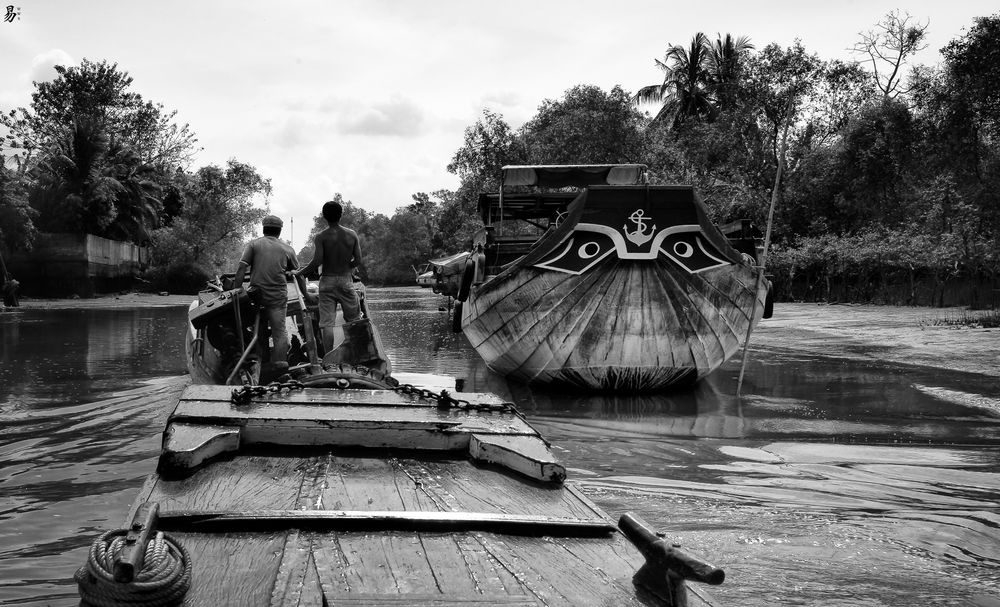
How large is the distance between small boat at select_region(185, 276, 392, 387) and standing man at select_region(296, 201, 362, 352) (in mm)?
152

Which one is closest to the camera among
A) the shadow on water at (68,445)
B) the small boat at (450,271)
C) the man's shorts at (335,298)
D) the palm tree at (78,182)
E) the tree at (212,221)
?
the shadow on water at (68,445)

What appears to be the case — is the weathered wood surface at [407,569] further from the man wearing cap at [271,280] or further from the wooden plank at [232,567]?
the man wearing cap at [271,280]

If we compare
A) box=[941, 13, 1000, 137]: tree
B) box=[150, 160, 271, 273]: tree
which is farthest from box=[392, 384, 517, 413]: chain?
box=[150, 160, 271, 273]: tree

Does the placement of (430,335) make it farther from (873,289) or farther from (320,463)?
(320,463)

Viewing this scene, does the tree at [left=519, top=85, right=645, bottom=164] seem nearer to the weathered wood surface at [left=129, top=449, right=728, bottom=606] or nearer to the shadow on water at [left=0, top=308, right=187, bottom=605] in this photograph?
the shadow on water at [left=0, top=308, right=187, bottom=605]

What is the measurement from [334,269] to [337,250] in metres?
0.21

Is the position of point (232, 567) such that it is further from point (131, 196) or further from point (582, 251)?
point (131, 196)

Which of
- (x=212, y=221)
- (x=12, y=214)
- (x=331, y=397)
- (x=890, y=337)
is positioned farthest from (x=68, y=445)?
(x=212, y=221)

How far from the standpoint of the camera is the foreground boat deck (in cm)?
243

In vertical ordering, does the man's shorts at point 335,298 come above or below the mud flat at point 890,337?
above

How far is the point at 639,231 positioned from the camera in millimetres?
10312

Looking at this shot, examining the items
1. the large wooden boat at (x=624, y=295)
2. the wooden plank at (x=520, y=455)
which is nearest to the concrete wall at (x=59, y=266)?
the large wooden boat at (x=624, y=295)

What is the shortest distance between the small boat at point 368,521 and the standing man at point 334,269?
4591 millimetres

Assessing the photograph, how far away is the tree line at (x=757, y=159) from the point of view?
787 inches
